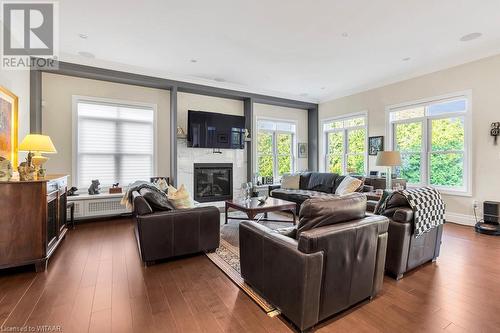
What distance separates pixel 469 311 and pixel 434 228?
964mm

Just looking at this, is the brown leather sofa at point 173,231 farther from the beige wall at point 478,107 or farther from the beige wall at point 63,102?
the beige wall at point 478,107

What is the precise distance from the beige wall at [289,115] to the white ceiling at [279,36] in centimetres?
155

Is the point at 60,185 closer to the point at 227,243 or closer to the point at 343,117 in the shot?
the point at 227,243

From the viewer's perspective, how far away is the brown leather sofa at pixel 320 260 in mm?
1619

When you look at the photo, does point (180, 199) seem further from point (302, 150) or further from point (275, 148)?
point (302, 150)

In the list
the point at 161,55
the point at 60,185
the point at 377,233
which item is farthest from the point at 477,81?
the point at 60,185

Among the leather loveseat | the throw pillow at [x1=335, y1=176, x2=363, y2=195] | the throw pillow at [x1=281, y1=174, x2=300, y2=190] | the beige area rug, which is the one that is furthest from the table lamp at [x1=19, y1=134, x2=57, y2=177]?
the throw pillow at [x1=335, y1=176, x2=363, y2=195]

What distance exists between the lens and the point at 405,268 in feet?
8.16

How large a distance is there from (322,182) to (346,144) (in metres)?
1.76

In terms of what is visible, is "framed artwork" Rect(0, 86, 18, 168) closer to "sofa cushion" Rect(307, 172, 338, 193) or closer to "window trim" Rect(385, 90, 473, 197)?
"sofa cushion" Rect(307, 172, 338, 193)

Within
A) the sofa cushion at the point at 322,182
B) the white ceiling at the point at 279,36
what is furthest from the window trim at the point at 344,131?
the sofa cushion at the point at 322,182

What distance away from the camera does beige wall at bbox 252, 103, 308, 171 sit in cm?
698

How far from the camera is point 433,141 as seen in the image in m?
5.02

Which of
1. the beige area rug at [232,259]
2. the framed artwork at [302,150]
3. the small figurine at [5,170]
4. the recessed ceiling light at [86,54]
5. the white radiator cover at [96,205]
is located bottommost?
the beige area rug at [232,259]
